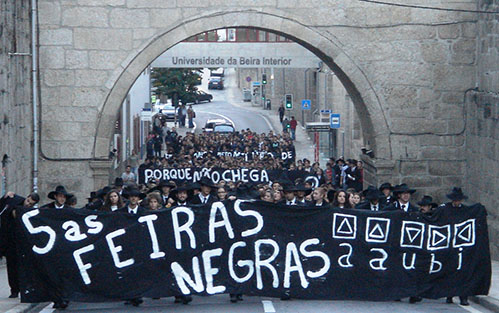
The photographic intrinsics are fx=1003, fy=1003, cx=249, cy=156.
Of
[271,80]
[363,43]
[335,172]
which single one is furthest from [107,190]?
[271,80]

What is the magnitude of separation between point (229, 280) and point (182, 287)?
61 centimetres

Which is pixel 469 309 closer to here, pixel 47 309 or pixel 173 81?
pixel 47 309

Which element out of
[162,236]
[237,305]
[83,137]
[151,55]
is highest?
[151,55]

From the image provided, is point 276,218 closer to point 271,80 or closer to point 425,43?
point 425,43

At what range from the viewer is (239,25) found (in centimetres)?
2083

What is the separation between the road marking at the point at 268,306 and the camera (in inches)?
502

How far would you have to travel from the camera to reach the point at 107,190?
1554cm

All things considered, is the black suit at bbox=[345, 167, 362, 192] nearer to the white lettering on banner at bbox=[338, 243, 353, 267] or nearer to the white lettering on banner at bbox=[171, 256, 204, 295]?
the white lettering on banner at bbox=[338, 243, 353, 267]

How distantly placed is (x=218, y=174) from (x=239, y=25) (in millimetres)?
5603

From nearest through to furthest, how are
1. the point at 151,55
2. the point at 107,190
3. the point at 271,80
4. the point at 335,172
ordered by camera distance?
the point at 107,190
the point at 151,55
the point at 335,172
the point at 271,80

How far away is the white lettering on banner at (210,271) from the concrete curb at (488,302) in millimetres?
3575

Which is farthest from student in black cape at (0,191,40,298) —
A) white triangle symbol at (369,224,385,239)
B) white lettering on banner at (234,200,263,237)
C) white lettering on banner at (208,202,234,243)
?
white triangle symbol at (369,224,385,239)

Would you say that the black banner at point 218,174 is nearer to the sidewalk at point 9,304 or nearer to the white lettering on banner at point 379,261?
the sidewalk at point 9,304

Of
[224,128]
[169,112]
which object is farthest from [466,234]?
[169,112]
